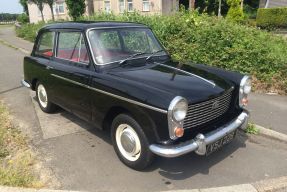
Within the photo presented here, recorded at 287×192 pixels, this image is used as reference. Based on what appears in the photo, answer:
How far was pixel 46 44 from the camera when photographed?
5.70 meters

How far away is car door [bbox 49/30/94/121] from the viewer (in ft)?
14.5

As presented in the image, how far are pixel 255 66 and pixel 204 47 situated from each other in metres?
1.43

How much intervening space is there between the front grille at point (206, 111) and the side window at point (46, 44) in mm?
3057

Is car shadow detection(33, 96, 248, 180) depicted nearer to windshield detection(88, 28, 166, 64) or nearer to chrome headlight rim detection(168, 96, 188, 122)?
chrome headlight rim detection(168, 96, 188, 122)

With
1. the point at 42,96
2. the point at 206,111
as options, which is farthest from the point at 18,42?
the point at 206,111

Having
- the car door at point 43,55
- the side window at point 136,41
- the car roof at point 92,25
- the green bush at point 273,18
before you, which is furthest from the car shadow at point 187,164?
the green bush at point 273,18

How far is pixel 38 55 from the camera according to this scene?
19.5ft

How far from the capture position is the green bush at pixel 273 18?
23.1 m

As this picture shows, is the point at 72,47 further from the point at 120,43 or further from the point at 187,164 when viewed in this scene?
the point at 187,164

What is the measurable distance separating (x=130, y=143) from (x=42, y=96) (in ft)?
9.79

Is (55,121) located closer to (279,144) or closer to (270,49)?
(279,144)

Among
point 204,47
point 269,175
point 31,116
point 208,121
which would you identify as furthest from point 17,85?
point 269,175

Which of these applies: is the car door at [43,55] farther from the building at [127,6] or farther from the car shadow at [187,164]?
the building at [127,6]

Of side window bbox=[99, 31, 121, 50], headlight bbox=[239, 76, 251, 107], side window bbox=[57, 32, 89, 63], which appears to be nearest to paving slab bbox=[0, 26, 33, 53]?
side window bbox=[57, 32, 89, 63]
